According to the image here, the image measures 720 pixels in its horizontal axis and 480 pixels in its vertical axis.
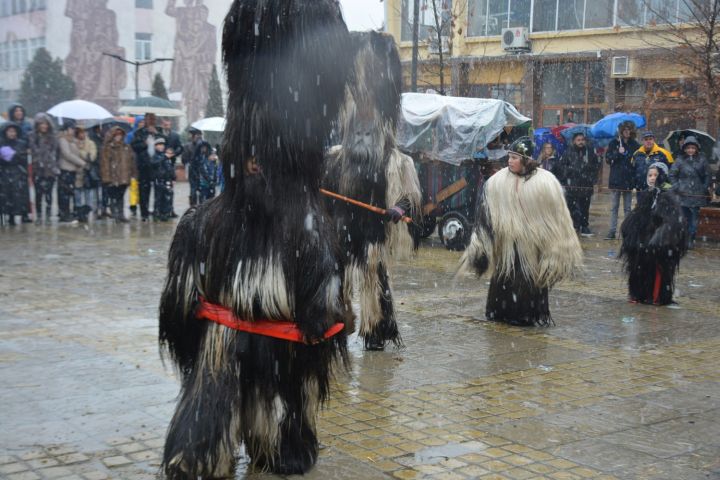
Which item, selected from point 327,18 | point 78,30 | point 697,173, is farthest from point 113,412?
point 78,30

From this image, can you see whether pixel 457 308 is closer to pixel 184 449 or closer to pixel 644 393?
pixel 644 393

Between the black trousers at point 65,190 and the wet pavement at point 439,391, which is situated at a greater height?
the black trousers at point 65,190

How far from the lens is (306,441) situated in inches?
178

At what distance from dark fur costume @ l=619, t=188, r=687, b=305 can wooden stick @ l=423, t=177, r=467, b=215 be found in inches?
194

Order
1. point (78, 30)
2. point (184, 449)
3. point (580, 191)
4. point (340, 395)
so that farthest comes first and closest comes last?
point (78, 30) → point (580, 191) → point (340, 395) → point (184, 449)

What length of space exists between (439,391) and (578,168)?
11958mm

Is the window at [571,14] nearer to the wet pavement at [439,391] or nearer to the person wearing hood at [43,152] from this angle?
the person wearing hood at [43,152]

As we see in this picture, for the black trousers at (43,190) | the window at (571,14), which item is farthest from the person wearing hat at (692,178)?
the window at (571,14)

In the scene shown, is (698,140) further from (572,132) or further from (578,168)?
(572,132)

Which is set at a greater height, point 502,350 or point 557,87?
point 557,87

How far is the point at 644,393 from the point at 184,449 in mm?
3514

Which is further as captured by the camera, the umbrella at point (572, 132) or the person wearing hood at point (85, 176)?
the umbrella at point (572, 132)

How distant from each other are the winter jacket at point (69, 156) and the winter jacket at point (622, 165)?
9917 mm

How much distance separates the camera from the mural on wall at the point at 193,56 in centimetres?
5806
